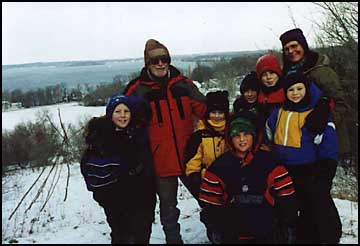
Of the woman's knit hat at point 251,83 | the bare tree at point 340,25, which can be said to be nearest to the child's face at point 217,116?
the woman's knit hat at point 251,83

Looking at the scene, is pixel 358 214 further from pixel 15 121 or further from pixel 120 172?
pixel 15 121

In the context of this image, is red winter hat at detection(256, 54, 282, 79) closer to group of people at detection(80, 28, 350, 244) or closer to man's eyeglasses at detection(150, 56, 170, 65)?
group of people at detection(80, 28, 350, 244)

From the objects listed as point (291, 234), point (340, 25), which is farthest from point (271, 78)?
point (340, 25)

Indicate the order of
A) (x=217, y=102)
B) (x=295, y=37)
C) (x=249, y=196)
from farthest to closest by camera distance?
(x=217, y=102) → (x=295, y=37) → (x=249, y=196)

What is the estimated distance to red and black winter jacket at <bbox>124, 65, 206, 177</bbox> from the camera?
3.69 m

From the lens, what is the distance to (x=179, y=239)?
154 inches

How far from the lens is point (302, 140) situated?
10.7ft

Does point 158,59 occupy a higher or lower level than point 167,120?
higher

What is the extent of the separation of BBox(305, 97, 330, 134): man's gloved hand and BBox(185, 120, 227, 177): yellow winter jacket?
2.23 ft

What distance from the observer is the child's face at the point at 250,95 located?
3621 millimetres

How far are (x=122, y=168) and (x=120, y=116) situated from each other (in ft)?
1.36

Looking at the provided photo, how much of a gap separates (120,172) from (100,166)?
0.53ft

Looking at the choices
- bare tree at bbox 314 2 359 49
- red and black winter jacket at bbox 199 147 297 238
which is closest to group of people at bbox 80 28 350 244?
red and black winter jacket at bbox 199 147 297 238

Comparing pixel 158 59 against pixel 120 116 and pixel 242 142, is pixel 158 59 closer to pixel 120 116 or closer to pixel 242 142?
pixel 120 116
